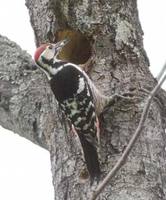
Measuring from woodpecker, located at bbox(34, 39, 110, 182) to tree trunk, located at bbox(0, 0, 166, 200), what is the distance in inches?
2.5

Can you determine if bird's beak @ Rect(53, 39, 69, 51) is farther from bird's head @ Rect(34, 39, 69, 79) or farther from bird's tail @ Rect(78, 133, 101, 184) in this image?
bird's tail @ Rect(78, 133, 101, 184)

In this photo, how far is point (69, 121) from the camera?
134 inches

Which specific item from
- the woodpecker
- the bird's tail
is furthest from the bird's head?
the bird's tail

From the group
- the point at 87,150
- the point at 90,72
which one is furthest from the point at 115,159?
the point at 90,72

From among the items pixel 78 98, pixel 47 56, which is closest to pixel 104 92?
pixel 78 98

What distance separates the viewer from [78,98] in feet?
11.3

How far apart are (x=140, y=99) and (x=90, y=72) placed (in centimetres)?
40

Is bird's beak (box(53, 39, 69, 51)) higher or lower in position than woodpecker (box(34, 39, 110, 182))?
higher

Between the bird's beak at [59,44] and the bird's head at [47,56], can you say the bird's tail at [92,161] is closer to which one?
the bird's head at [47,56]

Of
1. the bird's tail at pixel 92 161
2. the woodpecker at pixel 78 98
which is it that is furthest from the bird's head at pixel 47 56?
the bird's tail at pixel 92 161

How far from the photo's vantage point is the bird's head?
12.0 ft

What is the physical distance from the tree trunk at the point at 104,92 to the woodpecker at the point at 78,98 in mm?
64

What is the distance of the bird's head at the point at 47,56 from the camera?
367cm

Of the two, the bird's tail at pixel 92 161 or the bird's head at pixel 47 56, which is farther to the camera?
the bird's head at pixel 47 56
